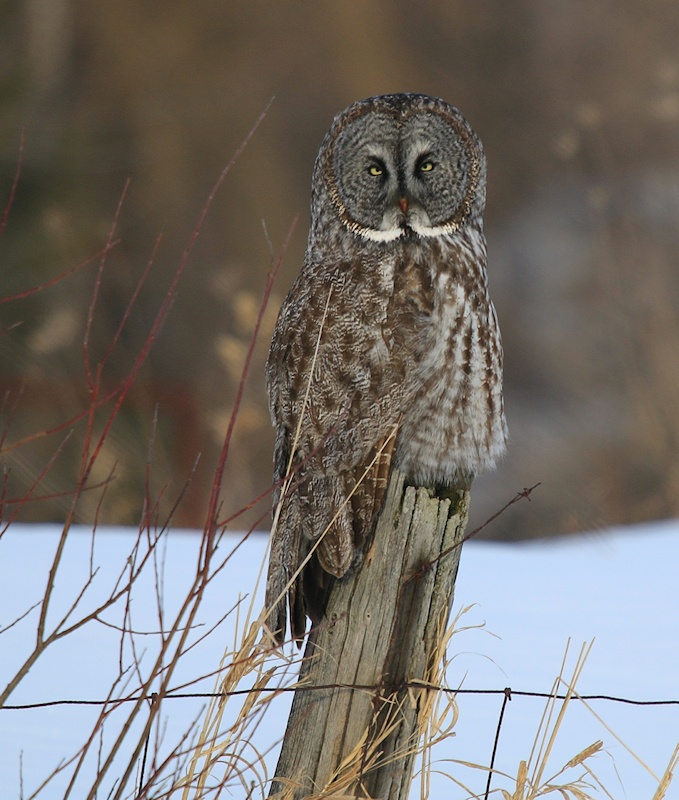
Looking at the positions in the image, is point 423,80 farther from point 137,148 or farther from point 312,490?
point 312,490

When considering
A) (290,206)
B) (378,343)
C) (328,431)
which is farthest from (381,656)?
(290,206)

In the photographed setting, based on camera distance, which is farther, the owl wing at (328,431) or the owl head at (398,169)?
the owl head at (398,169)

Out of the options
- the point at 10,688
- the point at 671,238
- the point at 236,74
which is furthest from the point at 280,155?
the point at 10,688

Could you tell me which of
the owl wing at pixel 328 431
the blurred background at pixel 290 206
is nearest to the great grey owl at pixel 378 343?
the owl wing at pixel 328 431

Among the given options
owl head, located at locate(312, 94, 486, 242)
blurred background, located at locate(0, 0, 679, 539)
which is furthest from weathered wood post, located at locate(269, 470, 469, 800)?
blurred background, located at locate(0, 0, 679, 539)

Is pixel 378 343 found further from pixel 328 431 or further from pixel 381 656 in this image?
pixel 381 656

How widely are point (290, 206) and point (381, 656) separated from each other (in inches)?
227

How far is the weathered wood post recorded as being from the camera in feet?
5.85

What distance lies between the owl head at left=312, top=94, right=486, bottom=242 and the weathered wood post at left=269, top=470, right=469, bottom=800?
566 millimetres

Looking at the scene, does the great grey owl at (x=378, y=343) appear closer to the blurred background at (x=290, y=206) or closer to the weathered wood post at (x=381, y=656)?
the weathered wood post at (x=381, y=656)

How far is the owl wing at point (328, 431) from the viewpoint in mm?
1854

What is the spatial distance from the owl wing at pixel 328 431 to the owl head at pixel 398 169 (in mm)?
177

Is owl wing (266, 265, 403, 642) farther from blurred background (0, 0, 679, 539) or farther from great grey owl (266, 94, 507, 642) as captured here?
blurred background (0, 0, 679, 539)

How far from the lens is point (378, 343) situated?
6.33 ft
